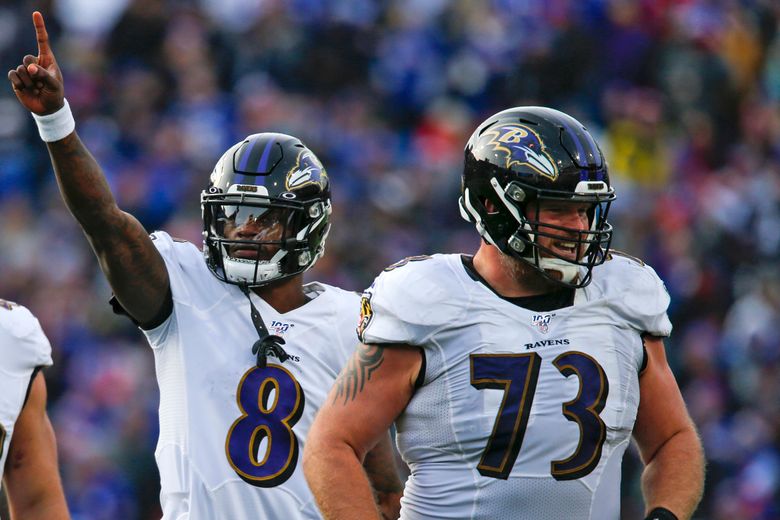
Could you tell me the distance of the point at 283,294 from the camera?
14.4 ft

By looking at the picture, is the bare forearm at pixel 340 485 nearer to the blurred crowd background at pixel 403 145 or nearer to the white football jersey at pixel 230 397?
the white football jersey at pixel 230 397

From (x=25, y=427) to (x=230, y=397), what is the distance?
708mm

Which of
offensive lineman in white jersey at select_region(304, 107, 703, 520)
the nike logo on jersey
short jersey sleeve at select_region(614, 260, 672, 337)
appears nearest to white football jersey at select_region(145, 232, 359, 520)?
offensive lineman in white jersey at select_region(304, 107, 703, 520)

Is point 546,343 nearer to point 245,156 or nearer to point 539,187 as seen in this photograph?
point 539,187

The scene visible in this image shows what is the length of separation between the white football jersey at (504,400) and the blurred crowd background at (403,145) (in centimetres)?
494

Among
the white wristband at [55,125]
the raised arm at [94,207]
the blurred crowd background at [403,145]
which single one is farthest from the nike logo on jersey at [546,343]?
the blurred crowd background at [403,145]

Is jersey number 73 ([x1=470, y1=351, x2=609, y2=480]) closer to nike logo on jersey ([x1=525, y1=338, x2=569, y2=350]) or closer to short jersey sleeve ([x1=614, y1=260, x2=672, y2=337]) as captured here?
nike logo on jersey ([x1=525, y1=338, x2=569, y2=350])

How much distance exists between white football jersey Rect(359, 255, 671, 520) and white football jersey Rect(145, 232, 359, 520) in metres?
0.65

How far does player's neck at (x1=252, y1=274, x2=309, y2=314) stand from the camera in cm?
436

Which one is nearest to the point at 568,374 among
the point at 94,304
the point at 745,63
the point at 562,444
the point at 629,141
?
the point at 562,444

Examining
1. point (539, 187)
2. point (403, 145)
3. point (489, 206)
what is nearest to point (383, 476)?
point (489, 206)

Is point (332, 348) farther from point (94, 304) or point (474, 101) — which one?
point (474, 101)

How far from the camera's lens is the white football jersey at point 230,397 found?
158 inches

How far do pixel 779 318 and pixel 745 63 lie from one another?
9.18 feet
